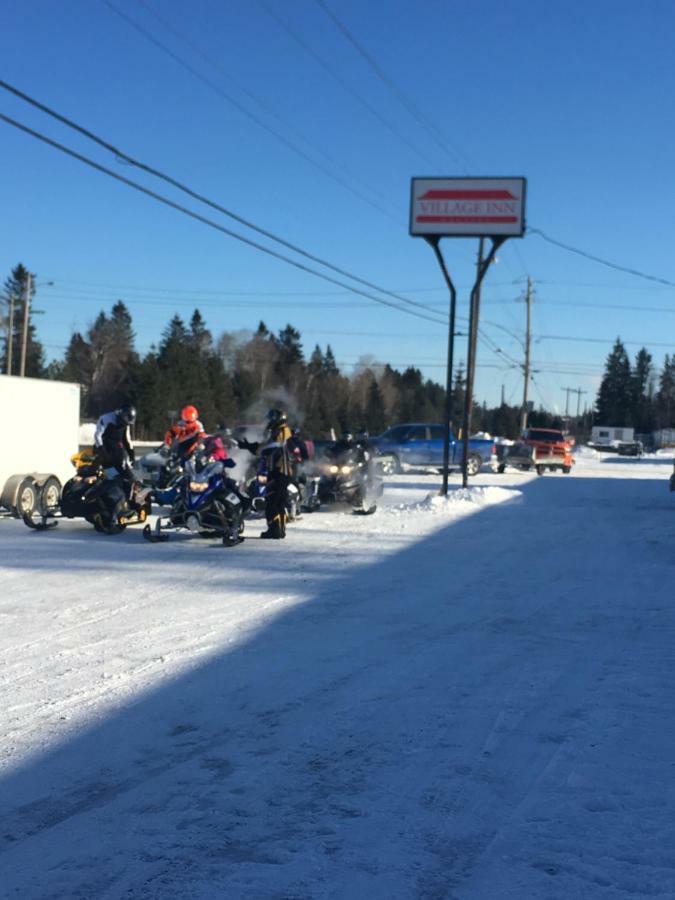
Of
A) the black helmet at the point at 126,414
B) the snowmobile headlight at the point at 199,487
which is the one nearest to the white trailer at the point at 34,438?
the black helmet at the point at 126,414

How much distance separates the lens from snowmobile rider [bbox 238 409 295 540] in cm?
1440

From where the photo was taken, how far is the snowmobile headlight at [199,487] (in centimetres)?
1366

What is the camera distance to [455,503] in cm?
2070

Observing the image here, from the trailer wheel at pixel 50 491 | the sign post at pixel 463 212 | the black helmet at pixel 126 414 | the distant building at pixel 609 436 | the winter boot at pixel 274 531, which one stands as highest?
the sign post at pixel 463 212

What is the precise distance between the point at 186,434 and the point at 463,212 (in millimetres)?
11811

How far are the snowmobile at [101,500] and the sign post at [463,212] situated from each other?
36.3ft

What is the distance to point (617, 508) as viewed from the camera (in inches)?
861

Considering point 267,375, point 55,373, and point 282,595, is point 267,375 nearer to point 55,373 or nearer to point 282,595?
point 55,373

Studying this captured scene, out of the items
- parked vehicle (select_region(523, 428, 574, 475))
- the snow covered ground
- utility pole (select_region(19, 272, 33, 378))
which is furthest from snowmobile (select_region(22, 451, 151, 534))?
utility pole (select_region(19, 272, 33, 378))

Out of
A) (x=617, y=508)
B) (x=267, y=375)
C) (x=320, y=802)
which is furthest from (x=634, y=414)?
(x=320, y=802)

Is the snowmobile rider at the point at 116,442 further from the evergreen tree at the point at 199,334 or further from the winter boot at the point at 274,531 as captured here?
the evergreen tree at the point at 199,334

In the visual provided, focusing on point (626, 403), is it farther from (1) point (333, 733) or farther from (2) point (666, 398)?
(1) point (333, 733)

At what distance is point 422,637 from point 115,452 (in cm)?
791

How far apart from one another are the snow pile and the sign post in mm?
1606
